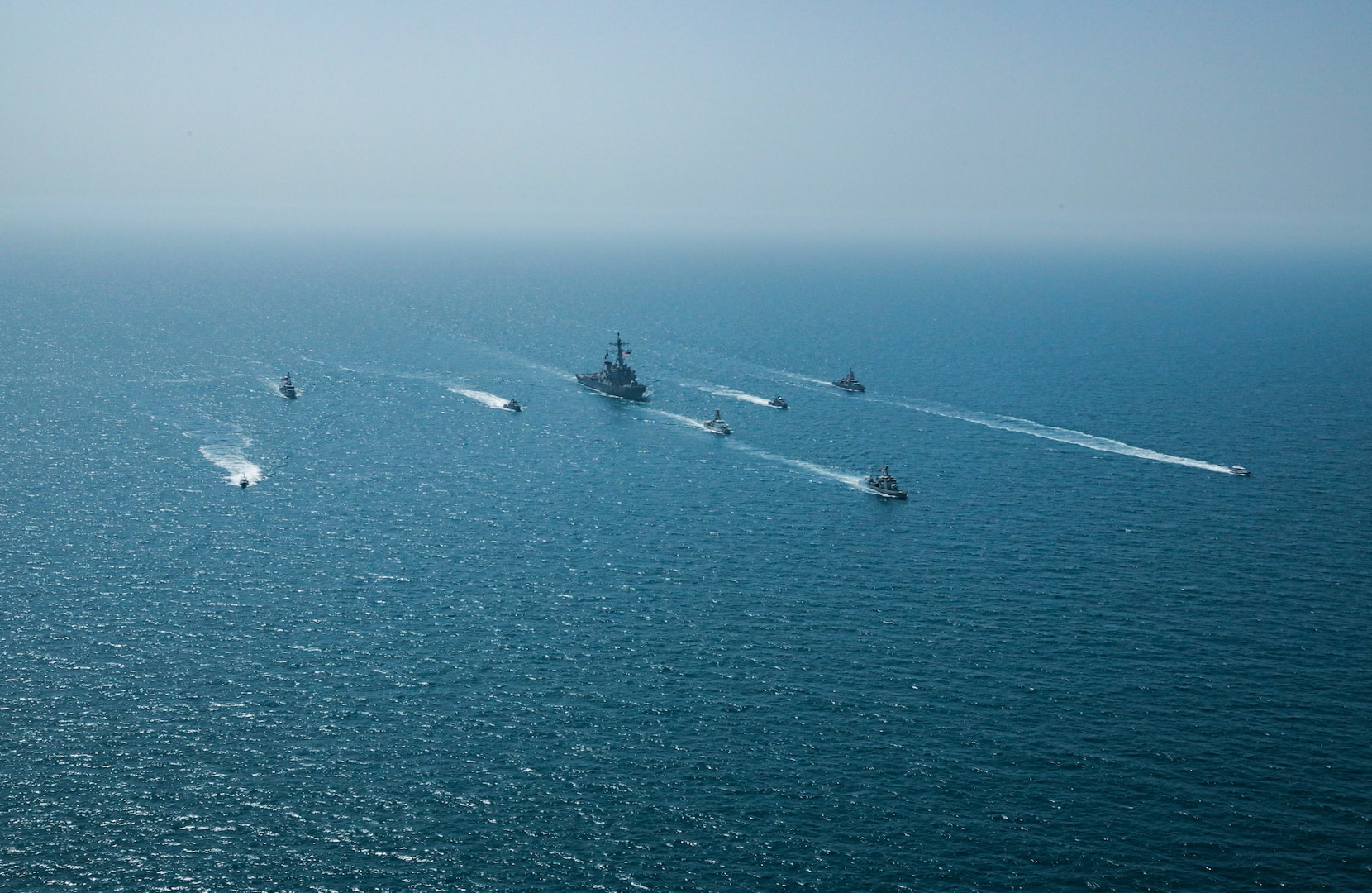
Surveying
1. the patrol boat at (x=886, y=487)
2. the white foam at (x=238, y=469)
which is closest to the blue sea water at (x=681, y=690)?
the patrol boat at (x=886, y=487)

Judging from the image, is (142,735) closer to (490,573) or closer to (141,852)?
(141,852)

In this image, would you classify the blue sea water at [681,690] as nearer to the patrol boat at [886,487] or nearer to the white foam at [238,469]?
the patrol boat at [886,487]

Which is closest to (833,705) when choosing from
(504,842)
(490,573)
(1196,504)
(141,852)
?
(504,842)

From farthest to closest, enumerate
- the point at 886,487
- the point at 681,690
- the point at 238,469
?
the point at 238,469
the point at 886,487
the point at 681,690

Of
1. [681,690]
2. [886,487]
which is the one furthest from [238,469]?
[886,487]

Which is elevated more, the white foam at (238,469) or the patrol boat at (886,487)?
the patrol boat at (886,487)

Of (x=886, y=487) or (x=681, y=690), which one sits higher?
(x=886, y=487)

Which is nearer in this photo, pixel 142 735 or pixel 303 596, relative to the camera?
pixel 142 735

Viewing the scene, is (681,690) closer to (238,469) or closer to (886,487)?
(886,487)
